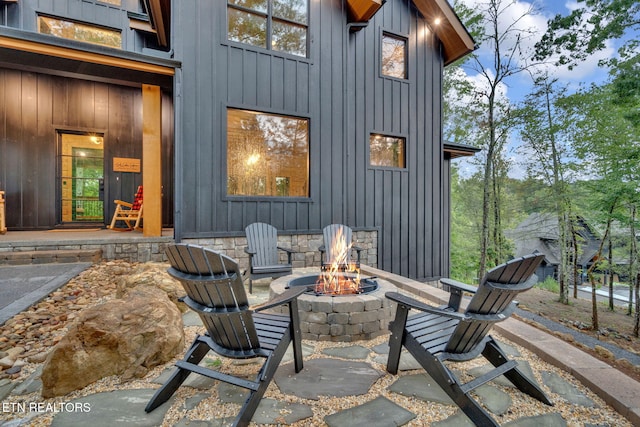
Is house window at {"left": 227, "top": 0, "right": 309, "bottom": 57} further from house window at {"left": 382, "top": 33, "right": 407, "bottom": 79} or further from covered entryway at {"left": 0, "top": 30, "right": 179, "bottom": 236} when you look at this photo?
covered entryway at {"left": 0, "top": 30, "right": 179, "bottom": 236}

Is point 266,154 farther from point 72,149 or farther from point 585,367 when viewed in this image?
point 72,149

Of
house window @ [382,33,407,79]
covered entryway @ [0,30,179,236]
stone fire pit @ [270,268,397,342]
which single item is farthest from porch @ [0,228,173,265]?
house window @ [382,33,407,79]

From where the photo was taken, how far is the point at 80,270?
3867 millimetres

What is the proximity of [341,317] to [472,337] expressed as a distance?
1071mm

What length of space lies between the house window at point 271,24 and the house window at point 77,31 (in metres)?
3.97

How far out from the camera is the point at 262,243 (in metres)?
4.25

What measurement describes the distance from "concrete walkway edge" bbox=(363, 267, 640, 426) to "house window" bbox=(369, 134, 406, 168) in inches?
157

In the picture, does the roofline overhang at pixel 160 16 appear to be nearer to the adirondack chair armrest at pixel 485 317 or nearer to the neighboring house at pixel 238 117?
the neighboring house at pixel 238 117

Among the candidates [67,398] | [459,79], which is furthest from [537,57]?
[67,398]

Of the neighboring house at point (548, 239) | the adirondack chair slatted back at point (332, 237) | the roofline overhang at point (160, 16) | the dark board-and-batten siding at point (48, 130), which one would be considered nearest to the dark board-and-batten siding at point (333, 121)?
the adirondack chair slatted back at point (332, 237)

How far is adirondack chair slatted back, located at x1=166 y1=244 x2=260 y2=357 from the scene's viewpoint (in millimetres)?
1430

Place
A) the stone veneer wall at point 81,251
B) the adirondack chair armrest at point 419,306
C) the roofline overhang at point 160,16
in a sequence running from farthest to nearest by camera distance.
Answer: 1. the roofline overhang at point 160,16
2. the stone veneer wall at point 81,251
3. the adirondack chair armrest at point 419,306

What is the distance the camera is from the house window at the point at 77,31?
653 centimetres

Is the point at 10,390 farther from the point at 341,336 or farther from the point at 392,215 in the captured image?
the point at 392,215
